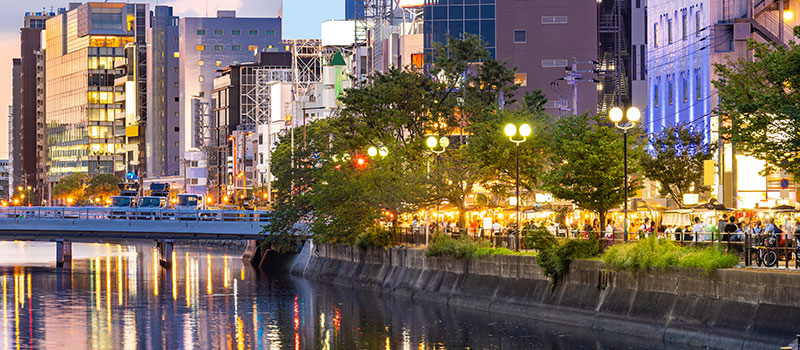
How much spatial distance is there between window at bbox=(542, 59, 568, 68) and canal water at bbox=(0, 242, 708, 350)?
42440 millimetres

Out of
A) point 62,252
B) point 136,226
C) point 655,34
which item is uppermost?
point 655,34

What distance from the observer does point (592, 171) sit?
67062 mm

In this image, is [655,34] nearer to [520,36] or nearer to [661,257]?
[520,36]

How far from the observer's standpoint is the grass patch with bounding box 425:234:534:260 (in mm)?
66562

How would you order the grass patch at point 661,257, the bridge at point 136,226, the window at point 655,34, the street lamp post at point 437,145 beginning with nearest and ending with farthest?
the grass patch at point 661,257 < the street lamp post at point 437,145 < the window at point 655,34 < the bridge at point 136,226

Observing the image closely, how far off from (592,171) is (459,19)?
69.7 meters

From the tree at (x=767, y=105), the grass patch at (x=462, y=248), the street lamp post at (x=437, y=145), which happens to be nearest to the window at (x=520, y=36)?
the street lamp post at (x=437, y=145)

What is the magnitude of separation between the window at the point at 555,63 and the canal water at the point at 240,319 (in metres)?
42.4

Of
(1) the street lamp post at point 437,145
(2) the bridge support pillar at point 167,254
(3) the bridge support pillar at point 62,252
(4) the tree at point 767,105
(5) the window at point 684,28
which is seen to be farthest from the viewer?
(3) the bridge support pillar at point 62,252

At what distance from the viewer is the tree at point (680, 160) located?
86.4 meters

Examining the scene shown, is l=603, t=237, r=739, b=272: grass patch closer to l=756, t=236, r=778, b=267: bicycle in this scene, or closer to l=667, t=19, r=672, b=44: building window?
l=756, t=236, r=778, b=267: bicycle

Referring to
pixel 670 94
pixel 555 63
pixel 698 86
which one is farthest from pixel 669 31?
pixel 555 63

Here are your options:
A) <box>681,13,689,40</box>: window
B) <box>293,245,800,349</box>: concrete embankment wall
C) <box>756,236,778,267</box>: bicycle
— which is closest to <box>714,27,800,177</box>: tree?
<box>756,236,778,267</box>: bicycle

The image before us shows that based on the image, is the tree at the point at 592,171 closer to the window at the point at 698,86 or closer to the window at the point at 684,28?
the window at the point at 698,86
